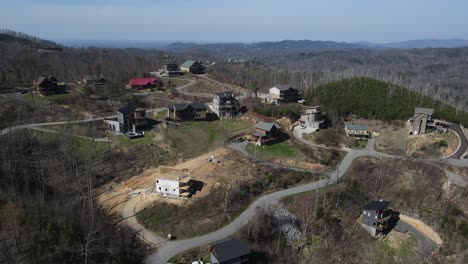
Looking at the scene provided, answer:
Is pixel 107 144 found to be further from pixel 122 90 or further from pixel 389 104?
pixel 389 104

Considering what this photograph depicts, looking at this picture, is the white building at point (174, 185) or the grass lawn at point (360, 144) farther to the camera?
the grass lawn at point (360, 144)

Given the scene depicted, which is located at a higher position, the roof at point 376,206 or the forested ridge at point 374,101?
the forested ridge at point 374,101

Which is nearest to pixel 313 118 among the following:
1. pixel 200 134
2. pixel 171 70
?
pixel 200 134

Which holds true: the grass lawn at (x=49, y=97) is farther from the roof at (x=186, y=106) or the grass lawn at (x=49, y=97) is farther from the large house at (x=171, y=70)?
the large house at (x=171, y=70)

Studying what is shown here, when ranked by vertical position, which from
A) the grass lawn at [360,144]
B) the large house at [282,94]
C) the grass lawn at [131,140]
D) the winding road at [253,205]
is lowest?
the winding road at [253,205]

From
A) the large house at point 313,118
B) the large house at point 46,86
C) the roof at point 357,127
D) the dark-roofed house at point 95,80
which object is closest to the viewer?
the roof at point 357,127

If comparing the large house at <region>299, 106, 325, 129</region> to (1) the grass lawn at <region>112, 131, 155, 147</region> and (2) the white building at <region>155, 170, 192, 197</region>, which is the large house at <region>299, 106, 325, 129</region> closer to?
(1) the grass lawn at <region>112, 131, 155, 147</region>

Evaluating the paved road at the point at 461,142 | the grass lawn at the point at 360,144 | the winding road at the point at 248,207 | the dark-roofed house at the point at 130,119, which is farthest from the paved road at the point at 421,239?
the dark-roofed house at the point at 130,119
